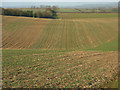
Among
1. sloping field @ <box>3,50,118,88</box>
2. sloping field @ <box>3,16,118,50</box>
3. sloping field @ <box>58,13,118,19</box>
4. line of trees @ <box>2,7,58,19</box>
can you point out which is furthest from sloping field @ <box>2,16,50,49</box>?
sloping field @ <box>58,13,118,19</box>

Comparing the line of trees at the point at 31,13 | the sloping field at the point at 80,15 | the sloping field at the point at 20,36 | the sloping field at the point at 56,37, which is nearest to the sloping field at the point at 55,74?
the sloping field at the point at 56,37

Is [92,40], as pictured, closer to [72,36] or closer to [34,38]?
[72,36]

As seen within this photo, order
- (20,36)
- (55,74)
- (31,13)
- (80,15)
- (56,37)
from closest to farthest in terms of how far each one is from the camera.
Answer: (55,74)
(20,36)
(56,37)
(80,15)
(31,13)

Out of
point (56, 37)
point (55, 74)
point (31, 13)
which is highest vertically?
point (31, 13)

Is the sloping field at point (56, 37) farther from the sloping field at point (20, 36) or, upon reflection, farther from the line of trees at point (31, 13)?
the line of trees at point (31, 13)

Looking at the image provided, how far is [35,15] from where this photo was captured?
40.2 metres

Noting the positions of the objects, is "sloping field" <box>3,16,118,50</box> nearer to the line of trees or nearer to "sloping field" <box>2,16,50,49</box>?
"sloping field" <box>2,16,50,49</box>

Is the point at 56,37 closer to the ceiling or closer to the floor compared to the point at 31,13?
closer to the floor

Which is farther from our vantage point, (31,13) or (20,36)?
(31,13)

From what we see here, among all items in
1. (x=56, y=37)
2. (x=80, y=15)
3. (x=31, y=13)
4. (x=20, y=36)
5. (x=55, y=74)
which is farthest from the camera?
(x=31, y=13)

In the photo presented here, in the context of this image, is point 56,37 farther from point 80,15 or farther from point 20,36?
point 80,15

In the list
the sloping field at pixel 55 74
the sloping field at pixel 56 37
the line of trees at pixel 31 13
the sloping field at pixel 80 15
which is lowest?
the sloping field at pixel 55 74

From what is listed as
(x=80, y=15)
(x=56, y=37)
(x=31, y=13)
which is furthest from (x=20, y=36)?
(x=80, y=15)

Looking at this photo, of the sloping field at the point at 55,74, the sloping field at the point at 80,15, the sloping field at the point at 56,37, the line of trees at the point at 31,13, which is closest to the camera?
the sloping field at the point at 55,74
